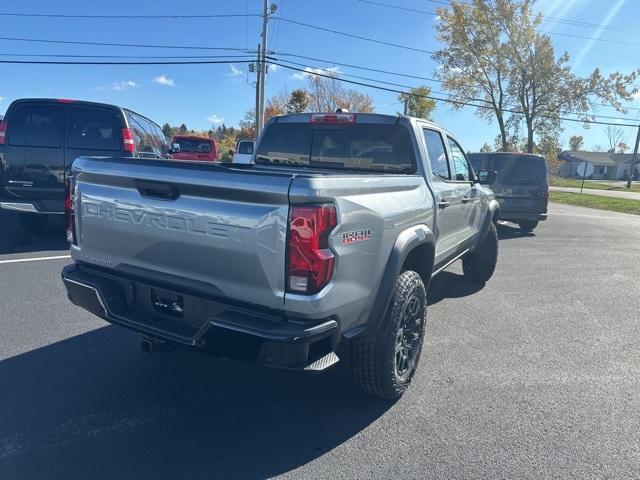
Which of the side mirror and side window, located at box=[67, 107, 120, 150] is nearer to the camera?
the side mirror

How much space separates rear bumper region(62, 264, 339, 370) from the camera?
2.23 meters

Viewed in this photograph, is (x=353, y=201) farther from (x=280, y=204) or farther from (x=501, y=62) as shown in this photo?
(x=501, y=62)

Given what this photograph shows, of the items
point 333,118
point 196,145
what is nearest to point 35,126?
point 333,118

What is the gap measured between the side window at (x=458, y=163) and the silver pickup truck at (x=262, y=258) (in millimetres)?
1150

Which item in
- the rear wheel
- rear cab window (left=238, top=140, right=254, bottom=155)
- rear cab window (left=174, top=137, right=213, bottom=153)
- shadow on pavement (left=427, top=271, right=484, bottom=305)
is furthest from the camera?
rear cab window (left=174, top=137, right=213, bottom=153)

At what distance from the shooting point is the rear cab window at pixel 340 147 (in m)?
3.78

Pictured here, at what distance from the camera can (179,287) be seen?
2.59 metres

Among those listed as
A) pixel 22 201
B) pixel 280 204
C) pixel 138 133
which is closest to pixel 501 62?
pixel 138 133

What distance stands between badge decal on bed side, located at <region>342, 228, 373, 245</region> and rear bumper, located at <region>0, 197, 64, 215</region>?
5.73 meters

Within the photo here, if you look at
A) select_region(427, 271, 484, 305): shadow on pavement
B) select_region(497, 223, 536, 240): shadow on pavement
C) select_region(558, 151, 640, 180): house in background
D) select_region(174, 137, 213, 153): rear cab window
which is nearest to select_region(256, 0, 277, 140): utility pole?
select_region(174, 137, 213, 153): rear cab window

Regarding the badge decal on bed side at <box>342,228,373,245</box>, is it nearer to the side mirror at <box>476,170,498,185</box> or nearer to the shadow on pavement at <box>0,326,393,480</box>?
the shadow on pavement at <box>0,326,393,480</box>

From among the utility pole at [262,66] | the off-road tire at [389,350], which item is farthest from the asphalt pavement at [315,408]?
the utility pole at [262,66]

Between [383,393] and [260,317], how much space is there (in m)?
1.12

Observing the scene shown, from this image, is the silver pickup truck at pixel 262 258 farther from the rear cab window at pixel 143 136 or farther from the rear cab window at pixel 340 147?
the rear cab window at pixel 143 136
